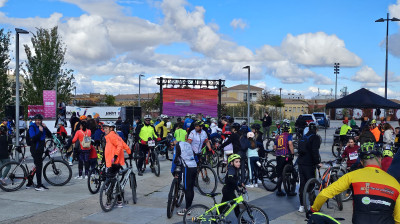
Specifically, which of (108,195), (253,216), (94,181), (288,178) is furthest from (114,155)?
(288,178)

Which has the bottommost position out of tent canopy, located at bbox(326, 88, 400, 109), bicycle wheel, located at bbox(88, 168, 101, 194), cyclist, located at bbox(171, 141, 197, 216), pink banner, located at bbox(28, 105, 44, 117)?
bicycle wheel, located at bbox(88, 168, 101, 194)

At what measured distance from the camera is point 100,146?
1453cm

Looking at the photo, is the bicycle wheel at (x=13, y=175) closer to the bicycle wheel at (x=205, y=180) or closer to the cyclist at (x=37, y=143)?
the cyclist at (x=37, y=143)

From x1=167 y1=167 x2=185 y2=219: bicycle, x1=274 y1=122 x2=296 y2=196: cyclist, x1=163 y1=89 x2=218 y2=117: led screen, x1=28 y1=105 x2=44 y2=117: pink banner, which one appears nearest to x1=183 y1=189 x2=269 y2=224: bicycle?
x1=167 y1=167 x2=185 y2=219: bicycle

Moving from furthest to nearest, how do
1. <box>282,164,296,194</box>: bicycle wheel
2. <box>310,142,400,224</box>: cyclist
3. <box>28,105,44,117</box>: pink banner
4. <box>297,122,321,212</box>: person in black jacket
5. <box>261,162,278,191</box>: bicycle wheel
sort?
1. <box>28,105,44,117</box>: pink banner
2. <box>261,162,278,191</box>: bicycle wheel
3. <box>282,164,296,194</box>: bicycle wheel
4. <box>297,122,321,212</box>: person in black jacket
5. <box>310,142,400,224</box>: cyclist

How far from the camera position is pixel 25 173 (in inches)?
414

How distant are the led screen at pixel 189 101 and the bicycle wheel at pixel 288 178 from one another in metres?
22.8

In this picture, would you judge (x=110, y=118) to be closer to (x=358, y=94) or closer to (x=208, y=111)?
(x=208, y=111)

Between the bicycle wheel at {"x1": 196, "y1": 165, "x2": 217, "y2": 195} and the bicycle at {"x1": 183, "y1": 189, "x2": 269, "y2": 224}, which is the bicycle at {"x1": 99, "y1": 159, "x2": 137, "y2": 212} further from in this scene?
the bicycle at {"x1": 183, "y1": 189, "x2": 269, "y2": 224}

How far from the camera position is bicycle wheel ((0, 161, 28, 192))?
33.6ft

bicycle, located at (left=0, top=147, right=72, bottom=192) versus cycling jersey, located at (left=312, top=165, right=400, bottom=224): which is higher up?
cycling jersey, located at (left=312, top=165, right=400, bottom=224)

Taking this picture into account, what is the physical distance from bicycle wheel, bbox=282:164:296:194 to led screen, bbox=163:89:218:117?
74.9ft

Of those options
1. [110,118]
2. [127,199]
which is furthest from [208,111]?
[127,199]

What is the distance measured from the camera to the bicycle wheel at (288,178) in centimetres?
967
